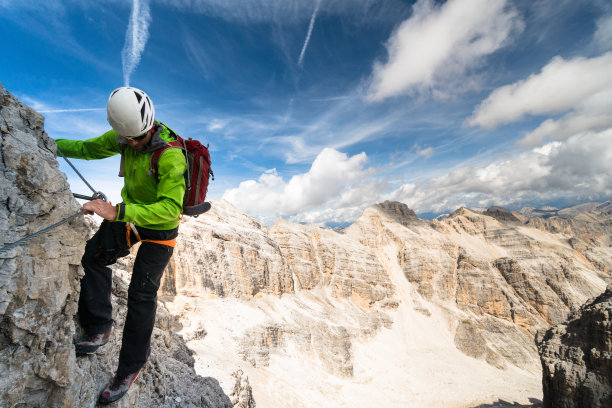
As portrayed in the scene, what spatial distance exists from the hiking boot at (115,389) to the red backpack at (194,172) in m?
2.95

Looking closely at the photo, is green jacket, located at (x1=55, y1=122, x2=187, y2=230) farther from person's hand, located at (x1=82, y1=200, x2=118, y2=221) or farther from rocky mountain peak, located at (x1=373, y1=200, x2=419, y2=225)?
rocky mountain peak, located at (x1=373, y1=200, x2=419, y2=225)

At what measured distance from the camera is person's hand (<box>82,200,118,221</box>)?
3216 millimetres

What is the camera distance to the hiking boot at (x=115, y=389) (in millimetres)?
4284

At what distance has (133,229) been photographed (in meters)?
4.17

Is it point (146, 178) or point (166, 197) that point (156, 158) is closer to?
point (146, 178)

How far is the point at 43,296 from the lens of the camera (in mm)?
3287

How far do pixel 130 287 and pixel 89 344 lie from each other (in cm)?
90

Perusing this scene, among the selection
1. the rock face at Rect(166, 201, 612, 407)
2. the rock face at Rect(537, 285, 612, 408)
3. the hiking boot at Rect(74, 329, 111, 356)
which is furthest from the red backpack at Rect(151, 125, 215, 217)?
the rock face at Rect(537, 285, 612, 408)

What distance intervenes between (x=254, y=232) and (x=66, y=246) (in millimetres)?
45247

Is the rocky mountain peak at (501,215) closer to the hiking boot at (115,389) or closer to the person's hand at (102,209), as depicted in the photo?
the hiking boot at (115,389)

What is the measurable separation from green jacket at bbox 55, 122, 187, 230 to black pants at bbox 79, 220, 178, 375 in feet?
1.34

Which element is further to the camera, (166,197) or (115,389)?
(115,389)

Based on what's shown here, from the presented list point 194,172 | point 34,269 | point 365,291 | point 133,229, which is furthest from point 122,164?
point 365,291

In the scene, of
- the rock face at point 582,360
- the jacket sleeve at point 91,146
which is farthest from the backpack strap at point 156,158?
the rock face at point 582,360
